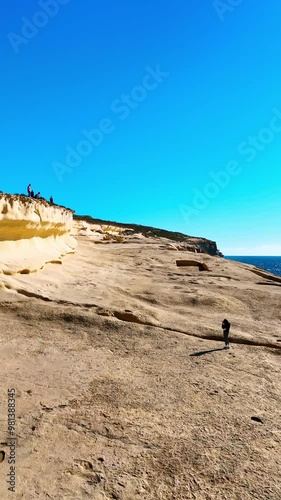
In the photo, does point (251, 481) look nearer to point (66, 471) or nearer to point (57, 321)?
point (66, 471)

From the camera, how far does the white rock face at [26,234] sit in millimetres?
13023

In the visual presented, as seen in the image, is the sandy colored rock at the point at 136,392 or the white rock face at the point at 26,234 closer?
the sandy colored rock at the point at 136,392

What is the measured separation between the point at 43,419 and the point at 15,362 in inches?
84.3

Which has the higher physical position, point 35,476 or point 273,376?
point 273,376

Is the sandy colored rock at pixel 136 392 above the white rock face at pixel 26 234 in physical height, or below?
below

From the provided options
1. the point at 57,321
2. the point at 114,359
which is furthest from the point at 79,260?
the point at 114,359

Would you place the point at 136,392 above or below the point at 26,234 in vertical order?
below

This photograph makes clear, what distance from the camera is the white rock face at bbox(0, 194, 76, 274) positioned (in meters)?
13.0

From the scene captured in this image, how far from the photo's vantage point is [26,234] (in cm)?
1518

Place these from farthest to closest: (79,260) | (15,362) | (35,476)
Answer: (79,260) → (15,362) → (35,476)

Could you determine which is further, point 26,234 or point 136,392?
point 26,234

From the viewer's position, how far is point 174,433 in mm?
5969

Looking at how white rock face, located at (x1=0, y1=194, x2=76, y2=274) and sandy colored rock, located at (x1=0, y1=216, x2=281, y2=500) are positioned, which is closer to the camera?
sandy colored rock, located at (x1=0, y1=216, x2=281, y2=500)

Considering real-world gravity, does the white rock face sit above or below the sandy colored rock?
above
